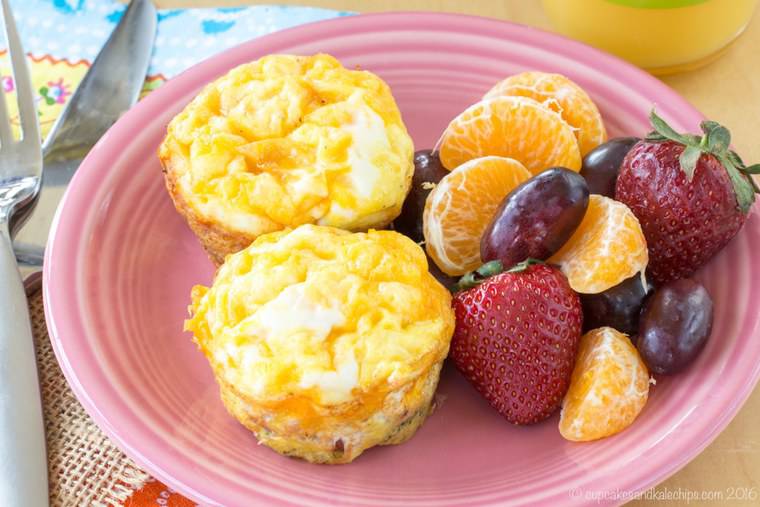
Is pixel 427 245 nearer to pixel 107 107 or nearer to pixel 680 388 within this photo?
pixel 680 388

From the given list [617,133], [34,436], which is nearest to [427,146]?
[617,133]

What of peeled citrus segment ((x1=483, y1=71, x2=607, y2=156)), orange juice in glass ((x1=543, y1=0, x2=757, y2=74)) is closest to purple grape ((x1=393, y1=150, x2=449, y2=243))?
peeled citrus segment ((x1=483, y1=71, x2=607, y2=156))

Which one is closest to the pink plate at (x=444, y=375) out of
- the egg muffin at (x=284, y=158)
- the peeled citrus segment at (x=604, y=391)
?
the peeled citrus segment at (x=604, y=391)

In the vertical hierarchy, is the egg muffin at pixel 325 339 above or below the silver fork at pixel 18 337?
above

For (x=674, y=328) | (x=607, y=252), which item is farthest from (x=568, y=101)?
(x=674, y=328)

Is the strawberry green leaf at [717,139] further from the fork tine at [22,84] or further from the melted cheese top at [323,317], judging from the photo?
the fork tine at [22,84]

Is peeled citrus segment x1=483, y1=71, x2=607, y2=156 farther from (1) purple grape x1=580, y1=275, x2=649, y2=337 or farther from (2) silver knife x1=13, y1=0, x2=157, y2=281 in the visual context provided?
(2) silver knife x1=13, y1=0, x2=157, y2=281

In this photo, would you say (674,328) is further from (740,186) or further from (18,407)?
(18,407)
